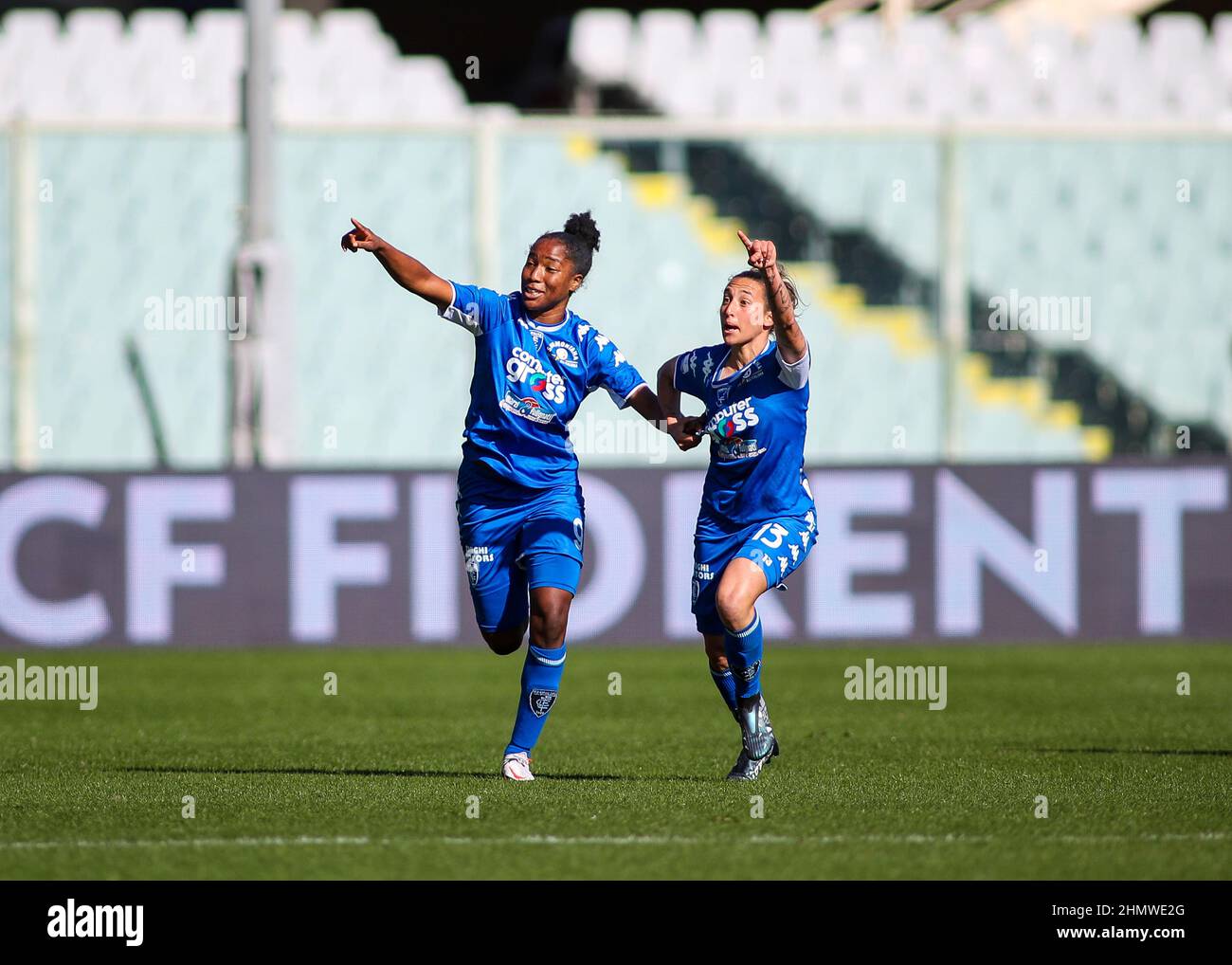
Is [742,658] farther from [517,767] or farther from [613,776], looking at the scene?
[517,767]

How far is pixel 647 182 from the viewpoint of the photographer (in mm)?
17188

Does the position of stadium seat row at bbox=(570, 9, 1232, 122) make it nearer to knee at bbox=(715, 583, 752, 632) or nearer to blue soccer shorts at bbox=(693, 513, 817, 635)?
blue soccer shorts at bbox=(693, 513, 817, 635)

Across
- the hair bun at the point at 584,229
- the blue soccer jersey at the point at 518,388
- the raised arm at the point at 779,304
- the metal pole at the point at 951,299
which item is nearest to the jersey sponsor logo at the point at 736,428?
the raised arm at the point at 779,304

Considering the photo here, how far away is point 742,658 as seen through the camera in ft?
23.5

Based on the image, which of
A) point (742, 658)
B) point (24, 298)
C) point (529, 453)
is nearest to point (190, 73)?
point (24, 298)

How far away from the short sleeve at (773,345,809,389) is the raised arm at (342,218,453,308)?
48.9 inches

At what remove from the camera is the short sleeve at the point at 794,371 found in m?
7.21

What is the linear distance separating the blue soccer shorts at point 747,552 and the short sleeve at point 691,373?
545mm

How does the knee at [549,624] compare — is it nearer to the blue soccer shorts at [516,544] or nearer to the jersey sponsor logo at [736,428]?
the blue soccer shorts at [516,544]

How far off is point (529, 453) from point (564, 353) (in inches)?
15.5

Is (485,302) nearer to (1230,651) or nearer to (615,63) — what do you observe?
(1230,651)

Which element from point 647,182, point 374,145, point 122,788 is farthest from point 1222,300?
point 122,788

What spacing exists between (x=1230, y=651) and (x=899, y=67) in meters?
7.83

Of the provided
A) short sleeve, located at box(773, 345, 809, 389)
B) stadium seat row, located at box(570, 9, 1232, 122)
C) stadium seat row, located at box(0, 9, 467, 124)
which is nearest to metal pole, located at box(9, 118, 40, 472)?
stadium seat row, located at box(0, 9, 467, 124)
